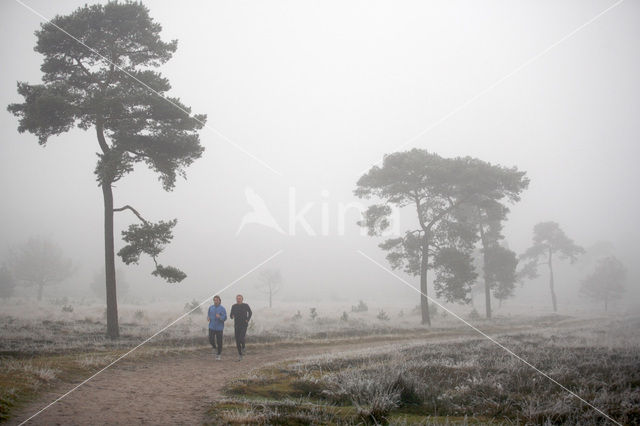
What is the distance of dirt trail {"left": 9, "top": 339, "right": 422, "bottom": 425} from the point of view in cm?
571

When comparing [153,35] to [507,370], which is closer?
[507,370]

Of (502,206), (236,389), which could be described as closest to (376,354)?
(236,389)

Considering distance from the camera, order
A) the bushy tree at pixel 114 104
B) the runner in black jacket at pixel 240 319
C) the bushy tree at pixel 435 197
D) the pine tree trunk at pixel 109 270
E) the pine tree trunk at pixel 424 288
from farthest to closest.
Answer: the pine tree trunk at pixel 424 288 → the bushy tree at pixel 435 197 → the pine tree trunk at pixel 109 270 → the bushy tree at pixel 114 104 → the runner in black jacket at pixel 240 319

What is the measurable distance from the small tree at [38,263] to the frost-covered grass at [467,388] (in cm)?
5451

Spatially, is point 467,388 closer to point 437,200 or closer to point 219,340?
point 219,340

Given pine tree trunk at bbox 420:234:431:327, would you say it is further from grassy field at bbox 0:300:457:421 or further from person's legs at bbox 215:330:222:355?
person's legs at bbox 215:330:222:355

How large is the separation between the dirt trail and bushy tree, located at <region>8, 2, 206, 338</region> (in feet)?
17.3

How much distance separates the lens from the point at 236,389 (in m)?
7.65

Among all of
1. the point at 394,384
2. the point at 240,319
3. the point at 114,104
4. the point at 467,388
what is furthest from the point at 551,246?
the point at 114,104

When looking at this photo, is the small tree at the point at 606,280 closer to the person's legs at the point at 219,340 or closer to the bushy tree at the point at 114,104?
the person's legs at the point at 219,340

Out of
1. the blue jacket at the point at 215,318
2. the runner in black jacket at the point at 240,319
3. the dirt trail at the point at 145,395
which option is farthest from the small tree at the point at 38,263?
the dirt trail at the point at 145,395

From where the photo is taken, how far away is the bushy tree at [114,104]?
14.0m

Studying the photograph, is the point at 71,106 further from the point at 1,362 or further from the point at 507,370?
the point at 507,370

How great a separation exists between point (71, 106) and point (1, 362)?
10.1m
